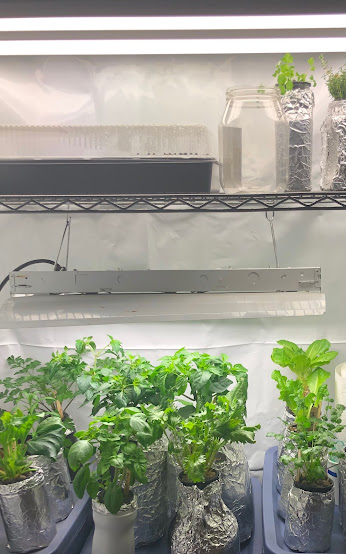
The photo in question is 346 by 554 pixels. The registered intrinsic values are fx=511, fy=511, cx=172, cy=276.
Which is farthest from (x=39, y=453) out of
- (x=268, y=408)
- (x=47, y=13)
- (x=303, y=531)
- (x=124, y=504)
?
(x=47, y=13)

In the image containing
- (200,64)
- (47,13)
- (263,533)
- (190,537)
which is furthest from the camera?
(200,64)

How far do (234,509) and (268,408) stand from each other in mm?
406

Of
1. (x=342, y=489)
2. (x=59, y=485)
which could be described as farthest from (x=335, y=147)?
(x=59, y=485)

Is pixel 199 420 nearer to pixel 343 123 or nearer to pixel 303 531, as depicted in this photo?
pixel 303 531

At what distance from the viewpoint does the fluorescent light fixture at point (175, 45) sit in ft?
3.36

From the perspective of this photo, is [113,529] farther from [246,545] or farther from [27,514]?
[246,545]

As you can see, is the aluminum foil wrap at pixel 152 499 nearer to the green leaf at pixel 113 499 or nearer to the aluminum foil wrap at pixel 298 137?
the green leaf at pixel 113 499

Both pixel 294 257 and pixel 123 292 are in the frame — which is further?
pixel 294 257

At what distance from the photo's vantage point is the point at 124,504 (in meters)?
0.99

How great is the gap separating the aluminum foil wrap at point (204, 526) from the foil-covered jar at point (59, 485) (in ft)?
0.97

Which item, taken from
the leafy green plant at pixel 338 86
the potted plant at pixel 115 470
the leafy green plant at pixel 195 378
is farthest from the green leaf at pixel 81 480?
the leafy green plant at pixel 338 86

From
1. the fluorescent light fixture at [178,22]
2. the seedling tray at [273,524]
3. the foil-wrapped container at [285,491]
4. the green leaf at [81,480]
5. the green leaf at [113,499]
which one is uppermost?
the fluorescent light fixture at [178,22]

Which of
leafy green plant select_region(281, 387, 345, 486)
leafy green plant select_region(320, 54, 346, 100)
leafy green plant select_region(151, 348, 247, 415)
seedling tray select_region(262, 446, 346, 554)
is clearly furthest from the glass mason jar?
seedling tray select_region(262, 446, 346, 554)

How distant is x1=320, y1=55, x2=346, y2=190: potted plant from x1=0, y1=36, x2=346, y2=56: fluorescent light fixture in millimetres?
105
